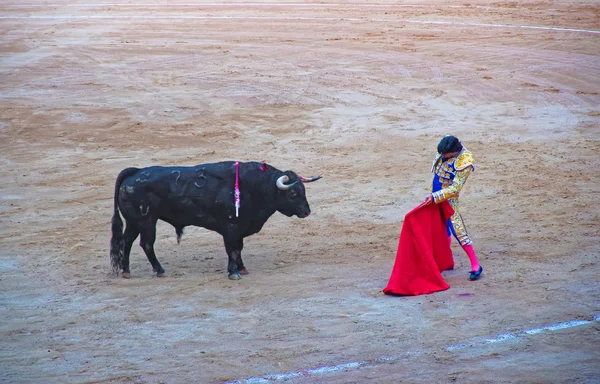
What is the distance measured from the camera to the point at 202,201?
8805mm

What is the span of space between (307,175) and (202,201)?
3.78 m

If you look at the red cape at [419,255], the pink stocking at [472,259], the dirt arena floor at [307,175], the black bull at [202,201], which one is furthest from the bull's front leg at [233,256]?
the pink stocking at [472,259]

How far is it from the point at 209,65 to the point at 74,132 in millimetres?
3928

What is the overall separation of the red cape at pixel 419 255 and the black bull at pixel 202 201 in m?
1.14

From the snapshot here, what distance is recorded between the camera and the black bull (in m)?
8.80

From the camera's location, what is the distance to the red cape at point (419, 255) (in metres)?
8.20

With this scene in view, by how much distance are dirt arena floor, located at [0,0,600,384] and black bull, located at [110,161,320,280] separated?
0.38 m

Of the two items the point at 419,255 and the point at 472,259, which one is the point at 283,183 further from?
the point at 472,259

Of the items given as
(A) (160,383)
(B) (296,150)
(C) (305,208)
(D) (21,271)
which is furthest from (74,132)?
(A) (160,383)

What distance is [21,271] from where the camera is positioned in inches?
363

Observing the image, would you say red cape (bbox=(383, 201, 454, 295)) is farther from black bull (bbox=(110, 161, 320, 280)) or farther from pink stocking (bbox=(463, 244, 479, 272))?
black bull (bbox=(110, 161, 320, 280))

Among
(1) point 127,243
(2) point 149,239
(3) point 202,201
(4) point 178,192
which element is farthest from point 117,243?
(3) point 202,201

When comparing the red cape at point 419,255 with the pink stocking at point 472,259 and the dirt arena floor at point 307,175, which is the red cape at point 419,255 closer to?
the dirt arena floor at point 307,175

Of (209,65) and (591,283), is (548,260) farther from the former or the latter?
(209,65)
